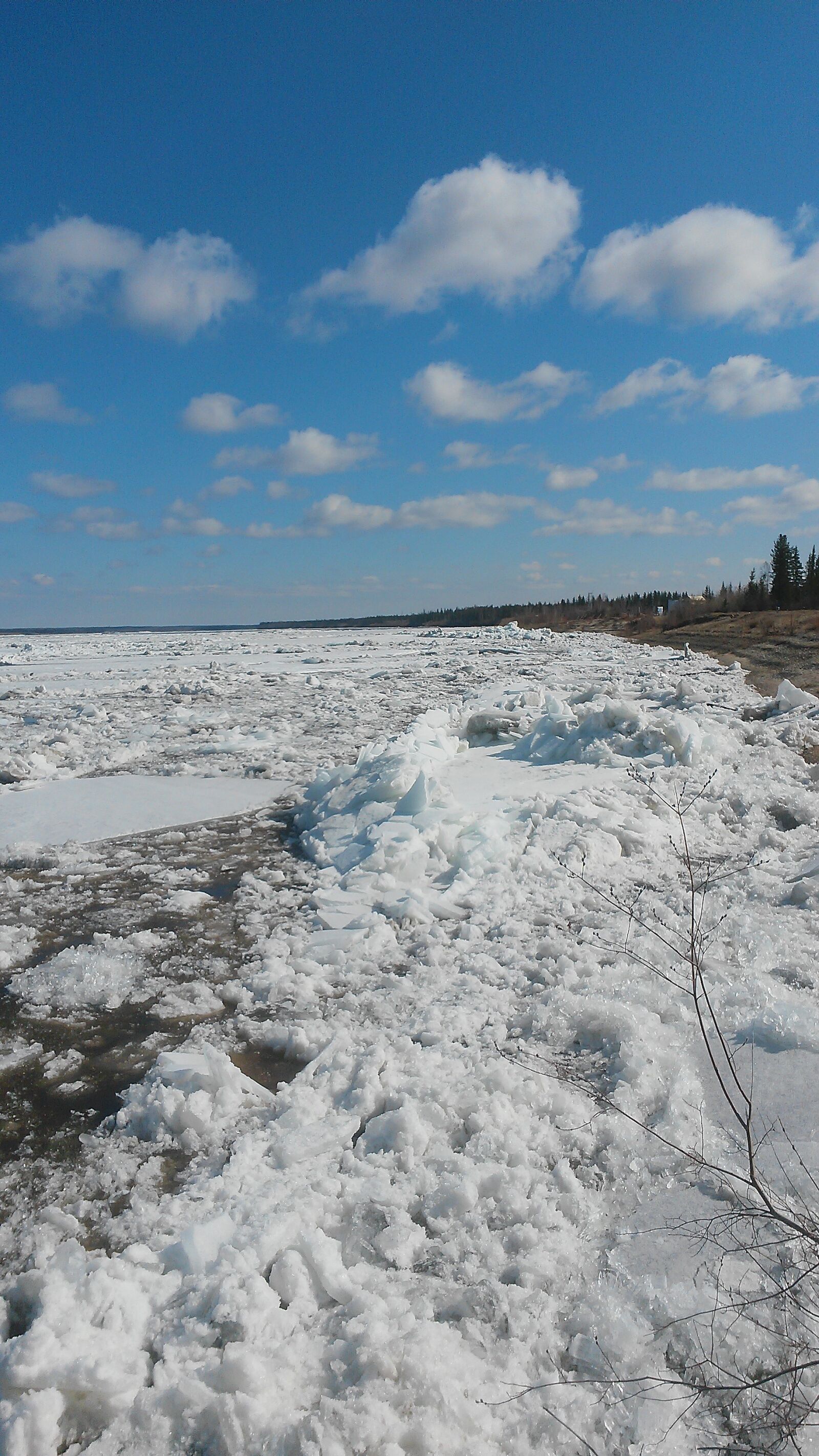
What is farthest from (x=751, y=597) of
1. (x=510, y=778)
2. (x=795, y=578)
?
(x=510, y=778)

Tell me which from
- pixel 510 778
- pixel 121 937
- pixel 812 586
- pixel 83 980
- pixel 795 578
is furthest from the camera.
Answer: pixel 795 578

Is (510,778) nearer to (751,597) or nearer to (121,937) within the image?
(121,937)

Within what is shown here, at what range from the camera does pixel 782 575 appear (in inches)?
1973

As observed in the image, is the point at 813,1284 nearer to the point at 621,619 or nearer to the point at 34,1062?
the point at 34,1062

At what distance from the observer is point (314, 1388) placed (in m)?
1.61

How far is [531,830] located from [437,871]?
34.3 inches

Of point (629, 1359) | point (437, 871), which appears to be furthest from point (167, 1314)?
point (437, 871)

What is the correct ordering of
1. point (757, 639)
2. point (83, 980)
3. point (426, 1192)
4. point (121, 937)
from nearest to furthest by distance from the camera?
point (426, 1192)
point (83, 980)
point (121, 937)
point (757, 639)

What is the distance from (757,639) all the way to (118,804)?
27.9m

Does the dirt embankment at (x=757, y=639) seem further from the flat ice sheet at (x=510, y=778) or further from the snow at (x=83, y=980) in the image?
the snow at (x=83, y=980)

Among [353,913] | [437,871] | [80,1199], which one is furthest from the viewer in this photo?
[437,871]

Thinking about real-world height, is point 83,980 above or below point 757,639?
below

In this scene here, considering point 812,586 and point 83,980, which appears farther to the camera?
point 812,586

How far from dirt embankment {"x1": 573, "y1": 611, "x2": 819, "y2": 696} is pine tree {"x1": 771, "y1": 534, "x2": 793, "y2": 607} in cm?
655
